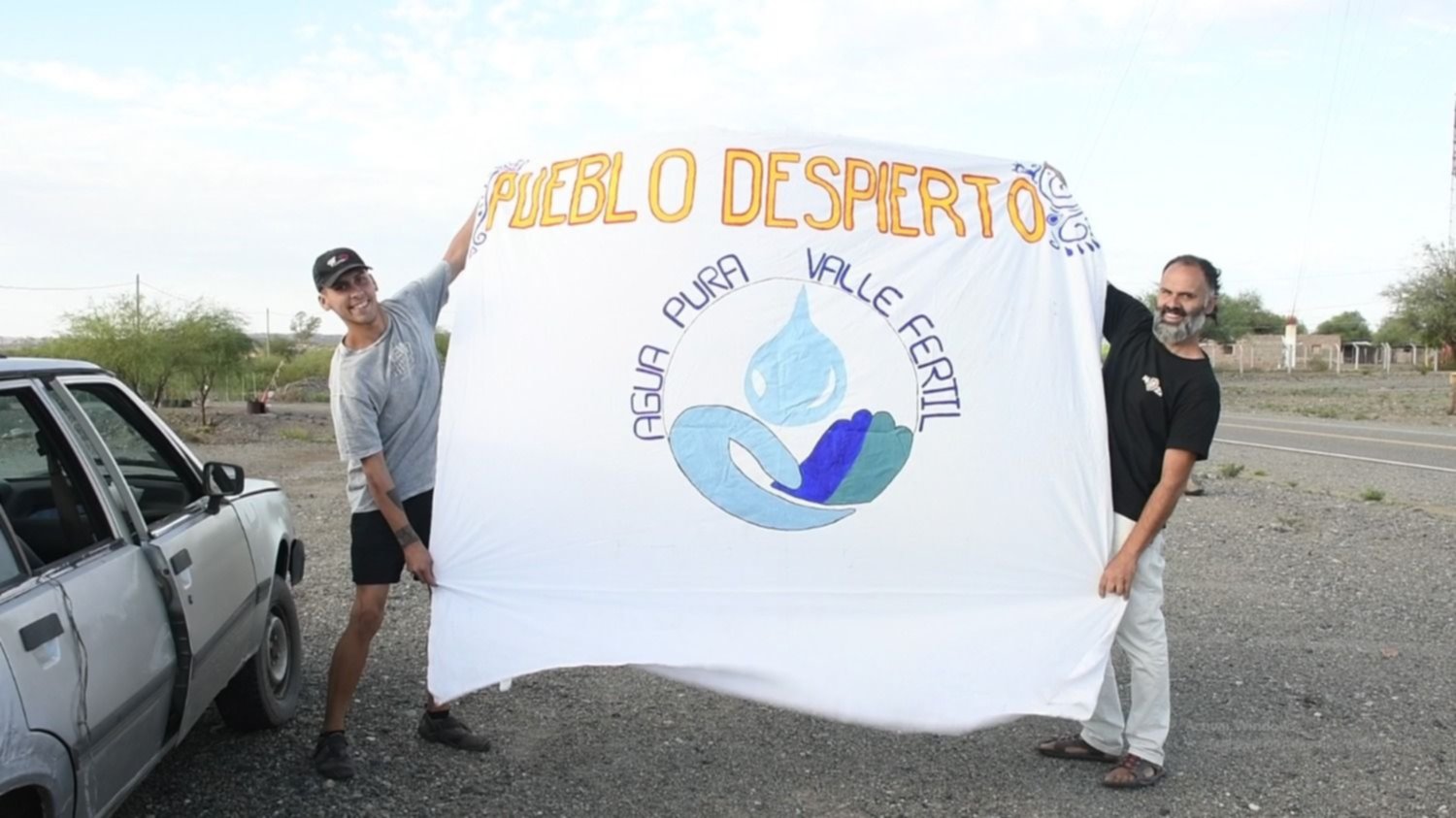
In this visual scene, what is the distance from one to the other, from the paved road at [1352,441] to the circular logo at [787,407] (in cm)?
1468

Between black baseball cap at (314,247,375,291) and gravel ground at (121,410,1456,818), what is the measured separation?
6.26ft

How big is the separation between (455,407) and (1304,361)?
81.8 m

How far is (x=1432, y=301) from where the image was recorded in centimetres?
3994

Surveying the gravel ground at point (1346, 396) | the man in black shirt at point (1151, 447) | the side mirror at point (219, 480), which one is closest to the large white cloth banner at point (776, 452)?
the man in black shirt at point (1151, 447)

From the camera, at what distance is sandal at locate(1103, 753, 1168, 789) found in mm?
4395

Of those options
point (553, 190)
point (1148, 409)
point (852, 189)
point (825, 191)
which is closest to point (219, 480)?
point (553, 190)

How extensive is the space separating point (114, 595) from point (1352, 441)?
73.6ft

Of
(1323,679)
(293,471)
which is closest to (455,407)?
(1323,679)

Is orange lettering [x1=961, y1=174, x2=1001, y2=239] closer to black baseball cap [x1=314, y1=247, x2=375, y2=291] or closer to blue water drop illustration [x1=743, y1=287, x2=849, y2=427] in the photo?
blue water drop illustration [x1=743, y1=287, x2=849, y2=427]

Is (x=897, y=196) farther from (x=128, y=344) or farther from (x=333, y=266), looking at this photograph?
(x=128, y=344)

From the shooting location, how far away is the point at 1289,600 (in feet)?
24.3

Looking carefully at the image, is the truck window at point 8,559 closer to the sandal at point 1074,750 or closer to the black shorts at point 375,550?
the black shorts at point 375,550

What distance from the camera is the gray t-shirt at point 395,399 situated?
14.0 ft

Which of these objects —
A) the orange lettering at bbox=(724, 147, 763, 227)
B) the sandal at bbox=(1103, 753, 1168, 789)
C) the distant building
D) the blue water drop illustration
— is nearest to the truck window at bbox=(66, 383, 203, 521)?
the blue water drop illustration
